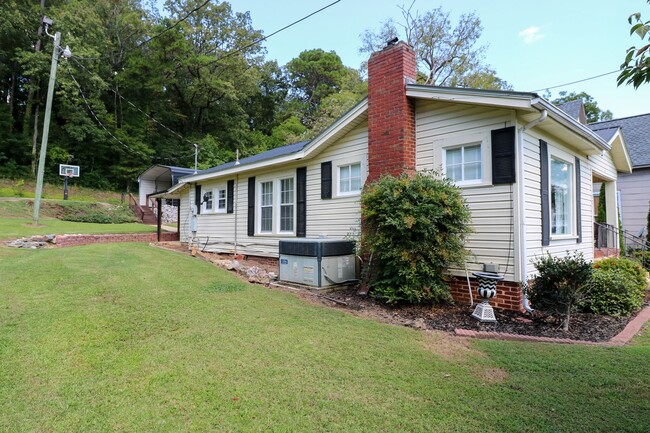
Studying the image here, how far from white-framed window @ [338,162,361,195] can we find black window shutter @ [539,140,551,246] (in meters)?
3.45

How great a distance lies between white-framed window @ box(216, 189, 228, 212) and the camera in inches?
473

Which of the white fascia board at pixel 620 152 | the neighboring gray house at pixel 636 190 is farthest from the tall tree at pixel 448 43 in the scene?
the white fascia board at pixel 620 152

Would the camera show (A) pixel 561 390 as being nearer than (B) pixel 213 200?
Yes

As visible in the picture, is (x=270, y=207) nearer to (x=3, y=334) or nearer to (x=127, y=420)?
(x=3, y=334)

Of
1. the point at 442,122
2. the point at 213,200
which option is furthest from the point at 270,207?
the point at 442,122

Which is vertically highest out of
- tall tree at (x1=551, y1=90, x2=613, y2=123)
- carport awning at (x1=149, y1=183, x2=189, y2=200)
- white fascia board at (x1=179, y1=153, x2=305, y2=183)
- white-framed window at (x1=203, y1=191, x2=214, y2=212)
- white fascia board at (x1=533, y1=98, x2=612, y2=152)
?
tall tree at (x1=551, y1=90, x2=613, y2=123)

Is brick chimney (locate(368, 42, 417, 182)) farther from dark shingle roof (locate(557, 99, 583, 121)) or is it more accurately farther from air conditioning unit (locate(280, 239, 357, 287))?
dark shingle roof (locate(557, 99, 583, 121))

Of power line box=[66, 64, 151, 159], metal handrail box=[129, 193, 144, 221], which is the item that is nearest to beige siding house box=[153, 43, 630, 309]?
metal handrail box=[129, 193, 144, 221]

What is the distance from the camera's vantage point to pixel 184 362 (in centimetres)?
321

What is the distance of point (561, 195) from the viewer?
732 cm

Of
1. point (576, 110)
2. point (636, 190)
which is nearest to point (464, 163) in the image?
point (576, 110)

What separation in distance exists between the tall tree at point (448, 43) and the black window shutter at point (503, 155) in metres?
21.5

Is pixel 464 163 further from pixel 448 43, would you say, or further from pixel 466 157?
pixel 448 43

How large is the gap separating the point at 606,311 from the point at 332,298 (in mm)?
4280
